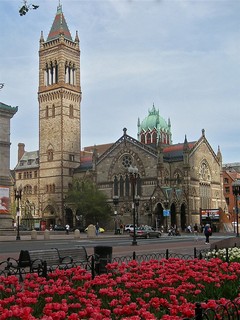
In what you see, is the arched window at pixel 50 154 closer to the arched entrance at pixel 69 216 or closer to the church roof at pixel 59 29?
the arched entrance at pixel 69 216

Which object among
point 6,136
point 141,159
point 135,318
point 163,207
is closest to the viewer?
point 135,318

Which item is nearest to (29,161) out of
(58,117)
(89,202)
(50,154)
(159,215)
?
(50,154)

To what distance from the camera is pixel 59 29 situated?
94500mm

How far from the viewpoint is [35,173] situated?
96.3 m

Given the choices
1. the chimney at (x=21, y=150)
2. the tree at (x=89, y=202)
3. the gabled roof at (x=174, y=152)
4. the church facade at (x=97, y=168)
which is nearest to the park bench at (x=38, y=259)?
the church facade at (x=97, y=168)

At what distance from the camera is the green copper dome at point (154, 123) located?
10738 cm

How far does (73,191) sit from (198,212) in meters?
21.0

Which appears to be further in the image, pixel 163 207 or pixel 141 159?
pixel 141 159

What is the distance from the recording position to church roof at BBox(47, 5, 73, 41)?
94.0 meters

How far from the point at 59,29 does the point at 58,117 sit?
17.6 metres

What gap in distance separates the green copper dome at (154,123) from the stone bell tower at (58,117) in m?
20.0

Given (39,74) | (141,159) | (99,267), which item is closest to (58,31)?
(39,74)

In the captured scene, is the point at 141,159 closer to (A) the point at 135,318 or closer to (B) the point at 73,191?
(B) the point at 73,191

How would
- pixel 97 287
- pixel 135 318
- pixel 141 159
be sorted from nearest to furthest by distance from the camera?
pixel 135 318 < pixel 97 287 < pixel 141 159
